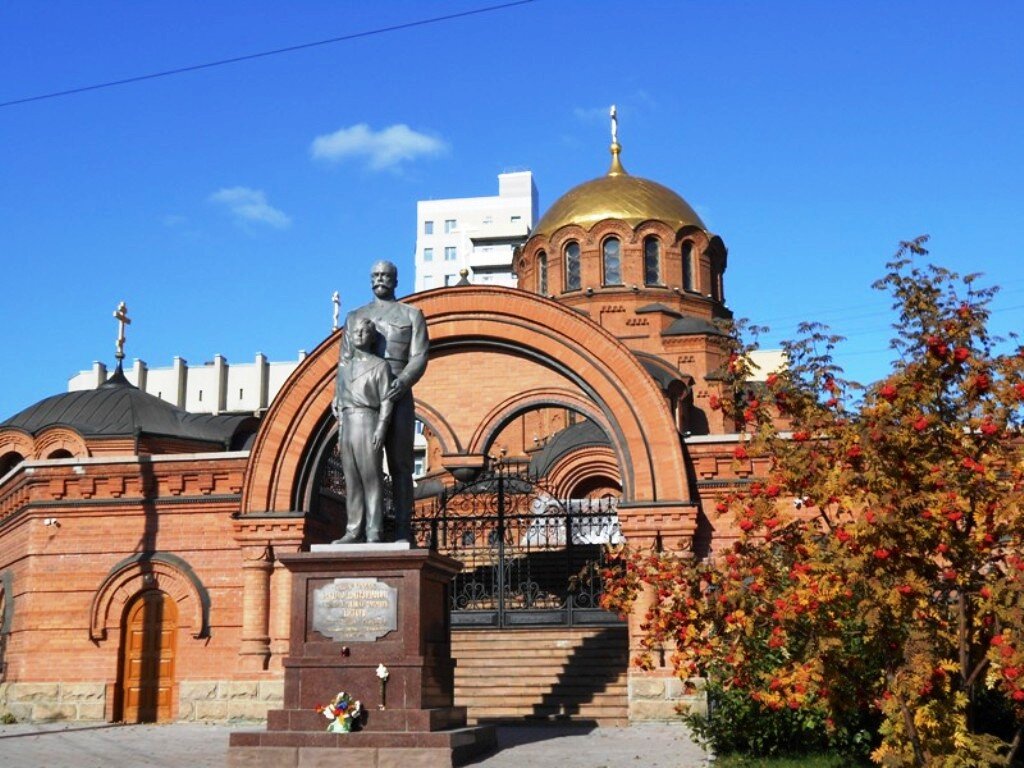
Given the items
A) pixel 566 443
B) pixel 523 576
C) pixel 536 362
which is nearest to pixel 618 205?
pixel 566 443

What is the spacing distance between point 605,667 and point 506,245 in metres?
64.2

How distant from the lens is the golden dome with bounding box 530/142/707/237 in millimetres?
33000

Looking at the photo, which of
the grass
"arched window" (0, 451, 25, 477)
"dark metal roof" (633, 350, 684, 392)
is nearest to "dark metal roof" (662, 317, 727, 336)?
"dark metal roof" (633, 350, 684, 392)

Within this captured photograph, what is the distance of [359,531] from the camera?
36.7 ft

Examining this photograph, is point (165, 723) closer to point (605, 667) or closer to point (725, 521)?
point (605, 667)

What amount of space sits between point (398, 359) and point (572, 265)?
874 inches

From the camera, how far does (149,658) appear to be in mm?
18609

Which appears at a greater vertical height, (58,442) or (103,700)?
(58,442)

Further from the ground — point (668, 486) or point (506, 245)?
point (506, 245)

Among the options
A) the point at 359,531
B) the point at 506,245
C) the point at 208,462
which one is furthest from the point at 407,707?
the point at 506,245

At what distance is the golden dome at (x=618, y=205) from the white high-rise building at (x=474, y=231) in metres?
45.1

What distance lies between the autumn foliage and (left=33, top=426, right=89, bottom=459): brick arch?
59.7 feet

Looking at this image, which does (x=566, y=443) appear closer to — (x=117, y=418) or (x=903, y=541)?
(x=117, y=418)

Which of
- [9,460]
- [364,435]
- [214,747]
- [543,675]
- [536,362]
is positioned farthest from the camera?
[9,460]
